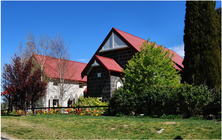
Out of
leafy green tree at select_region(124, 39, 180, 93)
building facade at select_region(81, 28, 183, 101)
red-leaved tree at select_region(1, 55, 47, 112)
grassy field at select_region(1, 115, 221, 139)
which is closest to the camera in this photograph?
grassy field at select_region(1, 115, 221, 139)

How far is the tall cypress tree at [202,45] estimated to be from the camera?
19391mm

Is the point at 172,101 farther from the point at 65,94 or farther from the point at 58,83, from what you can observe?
the point at 65,94

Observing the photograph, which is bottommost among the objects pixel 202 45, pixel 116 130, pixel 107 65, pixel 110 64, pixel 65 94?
pixel 116 130

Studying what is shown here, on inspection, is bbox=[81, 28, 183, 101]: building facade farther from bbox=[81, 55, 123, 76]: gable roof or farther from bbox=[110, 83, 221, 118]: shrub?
bbox=[110, 83, 221, 118]: shrub

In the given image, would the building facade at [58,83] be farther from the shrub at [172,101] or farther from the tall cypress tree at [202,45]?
the tall cypress tree at [202,45]

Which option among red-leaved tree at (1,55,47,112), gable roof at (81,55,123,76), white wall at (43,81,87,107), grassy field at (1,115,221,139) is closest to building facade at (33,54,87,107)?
white wall at (43,81,87,107)

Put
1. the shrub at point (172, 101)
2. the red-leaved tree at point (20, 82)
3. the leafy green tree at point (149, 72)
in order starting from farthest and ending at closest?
the leafy green tree at point (149, 72) < the red-leaved tree at point (20, 82) < the shrub at point (172, 101)

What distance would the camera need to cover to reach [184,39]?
2186 cm

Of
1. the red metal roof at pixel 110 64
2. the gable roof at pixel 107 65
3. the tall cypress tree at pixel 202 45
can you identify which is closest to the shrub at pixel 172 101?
the tall cypress tree at pixel 202 45

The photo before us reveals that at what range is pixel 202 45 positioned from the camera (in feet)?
65.8

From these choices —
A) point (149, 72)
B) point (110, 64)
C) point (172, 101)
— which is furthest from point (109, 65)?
point (172, 101)

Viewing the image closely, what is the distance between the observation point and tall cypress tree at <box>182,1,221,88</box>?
19.4 metres

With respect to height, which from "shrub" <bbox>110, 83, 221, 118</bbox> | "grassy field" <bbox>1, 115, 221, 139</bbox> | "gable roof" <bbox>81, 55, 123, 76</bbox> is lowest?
"grassy field" <bbox>1, 115, 221, 139</bbox>

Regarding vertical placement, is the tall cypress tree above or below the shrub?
above
